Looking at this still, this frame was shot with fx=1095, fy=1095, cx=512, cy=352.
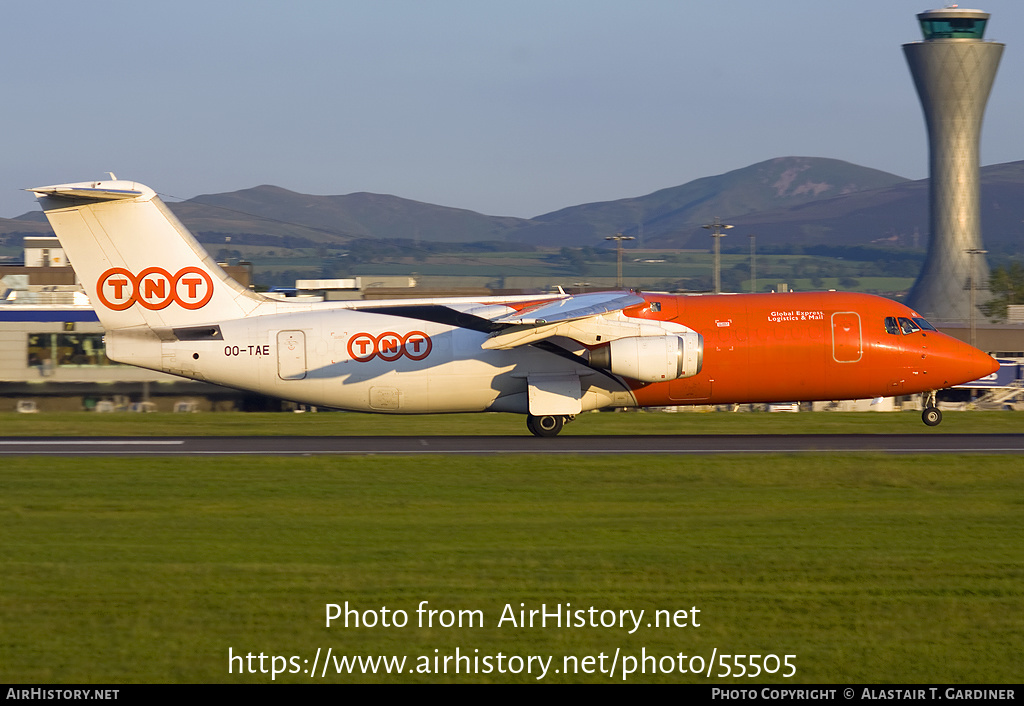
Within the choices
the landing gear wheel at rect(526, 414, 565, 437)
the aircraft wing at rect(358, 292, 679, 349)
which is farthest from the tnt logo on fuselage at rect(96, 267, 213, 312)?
the landing gear wheel at rect(526, 414, 565, 437)

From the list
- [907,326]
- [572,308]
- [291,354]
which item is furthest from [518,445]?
[907,326]

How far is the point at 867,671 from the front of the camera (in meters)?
10.2

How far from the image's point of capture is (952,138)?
149000 millimetres

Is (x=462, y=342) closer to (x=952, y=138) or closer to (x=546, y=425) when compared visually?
(x=546, y=425)

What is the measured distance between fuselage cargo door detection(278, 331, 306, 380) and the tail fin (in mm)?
1824

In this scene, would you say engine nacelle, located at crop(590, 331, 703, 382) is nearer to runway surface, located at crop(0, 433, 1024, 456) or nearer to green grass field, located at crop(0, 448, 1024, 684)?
runway surface, located at crop(0, 433, 1024, 456)

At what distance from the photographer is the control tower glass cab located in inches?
5630

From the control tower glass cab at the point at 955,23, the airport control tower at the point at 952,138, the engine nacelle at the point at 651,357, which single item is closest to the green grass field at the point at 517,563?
the engine nacelle at the point at 651,357

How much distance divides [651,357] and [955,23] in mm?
134334

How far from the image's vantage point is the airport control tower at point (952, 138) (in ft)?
470
